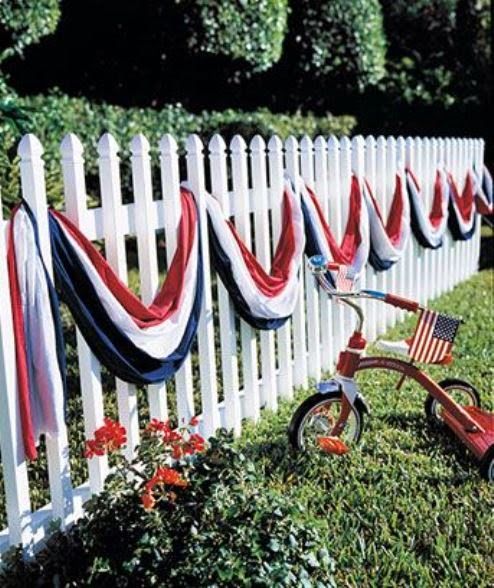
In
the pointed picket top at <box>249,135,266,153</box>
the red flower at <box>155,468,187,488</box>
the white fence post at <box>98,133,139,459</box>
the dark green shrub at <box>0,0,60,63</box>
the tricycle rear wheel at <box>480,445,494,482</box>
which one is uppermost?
the dark green shrub at <box>0,0,60,63</box>

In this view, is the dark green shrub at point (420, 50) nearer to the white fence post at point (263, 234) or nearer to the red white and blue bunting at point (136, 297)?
the red white and blue bunting at point (136, 297)

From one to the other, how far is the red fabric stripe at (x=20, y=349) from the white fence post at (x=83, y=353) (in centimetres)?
30

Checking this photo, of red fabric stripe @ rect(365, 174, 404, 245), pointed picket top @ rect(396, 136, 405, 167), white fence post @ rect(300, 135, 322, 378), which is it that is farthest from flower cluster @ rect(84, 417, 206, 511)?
pointed picket top @ rect(396, 136, 405, 167)

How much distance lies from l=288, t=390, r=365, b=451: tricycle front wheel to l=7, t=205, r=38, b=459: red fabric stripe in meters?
1.40

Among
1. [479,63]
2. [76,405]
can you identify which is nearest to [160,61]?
[479,63]

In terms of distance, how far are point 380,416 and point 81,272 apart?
79.2 inches

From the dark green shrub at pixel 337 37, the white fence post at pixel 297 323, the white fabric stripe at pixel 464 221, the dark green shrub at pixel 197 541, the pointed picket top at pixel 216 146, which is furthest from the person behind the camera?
the dark green shrub at pixel 337 37

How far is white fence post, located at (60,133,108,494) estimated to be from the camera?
333cm

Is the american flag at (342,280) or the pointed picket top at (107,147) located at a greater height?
the pointed picket top at (107,147)

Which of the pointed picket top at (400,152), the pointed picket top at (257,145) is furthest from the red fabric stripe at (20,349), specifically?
the pointed picket top at (400,152)

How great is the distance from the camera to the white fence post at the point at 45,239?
10.2 ft

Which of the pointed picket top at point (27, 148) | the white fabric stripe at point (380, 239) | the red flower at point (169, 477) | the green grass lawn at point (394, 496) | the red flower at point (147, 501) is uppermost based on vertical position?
the pointed picket top at point (27, 148)

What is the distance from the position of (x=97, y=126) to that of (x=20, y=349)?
6.95 metres

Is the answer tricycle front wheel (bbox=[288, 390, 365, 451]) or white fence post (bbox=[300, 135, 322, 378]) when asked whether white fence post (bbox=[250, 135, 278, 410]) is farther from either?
tricycle front wheel (bbox=[288, 390, 365, 451])
